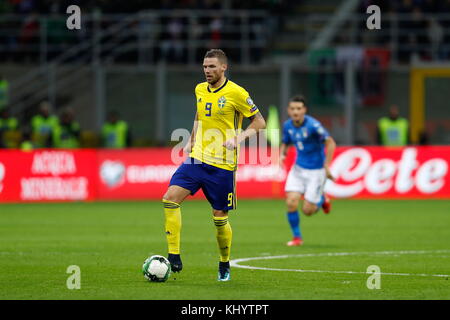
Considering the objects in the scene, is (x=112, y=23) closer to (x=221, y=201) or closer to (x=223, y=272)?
(x=221, y=201)

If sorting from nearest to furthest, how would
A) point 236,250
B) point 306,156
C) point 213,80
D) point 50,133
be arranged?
1. point 213,80
2. point 236,250
3. point 306,156
4. point 50,133

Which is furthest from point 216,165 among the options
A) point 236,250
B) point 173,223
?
point 236,250

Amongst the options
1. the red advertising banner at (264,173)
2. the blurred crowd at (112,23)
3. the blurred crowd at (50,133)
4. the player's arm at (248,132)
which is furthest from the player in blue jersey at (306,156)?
the blurred crowd at (112,23)

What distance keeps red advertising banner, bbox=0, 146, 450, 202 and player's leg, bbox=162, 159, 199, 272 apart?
13871mm

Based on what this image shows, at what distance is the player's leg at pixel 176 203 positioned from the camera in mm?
11148

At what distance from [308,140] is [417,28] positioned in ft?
53.0

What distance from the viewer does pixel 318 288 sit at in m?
10.4

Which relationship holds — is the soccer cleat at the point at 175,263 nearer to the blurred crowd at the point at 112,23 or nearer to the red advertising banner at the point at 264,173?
the red advertising banner at the point at 264,173

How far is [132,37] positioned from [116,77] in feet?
4.76

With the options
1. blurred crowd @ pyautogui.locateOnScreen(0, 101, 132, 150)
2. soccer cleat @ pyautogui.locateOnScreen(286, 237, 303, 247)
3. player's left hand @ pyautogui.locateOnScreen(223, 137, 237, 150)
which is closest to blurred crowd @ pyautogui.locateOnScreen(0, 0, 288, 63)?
blurred crowd @ pyautogui.locateOnScreen(0, 101, 132, 150)

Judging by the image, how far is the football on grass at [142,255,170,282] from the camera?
1082cm

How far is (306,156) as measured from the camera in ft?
54.4

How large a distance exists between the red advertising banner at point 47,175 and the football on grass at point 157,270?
14033mm

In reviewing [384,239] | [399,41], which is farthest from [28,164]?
[399,41]
